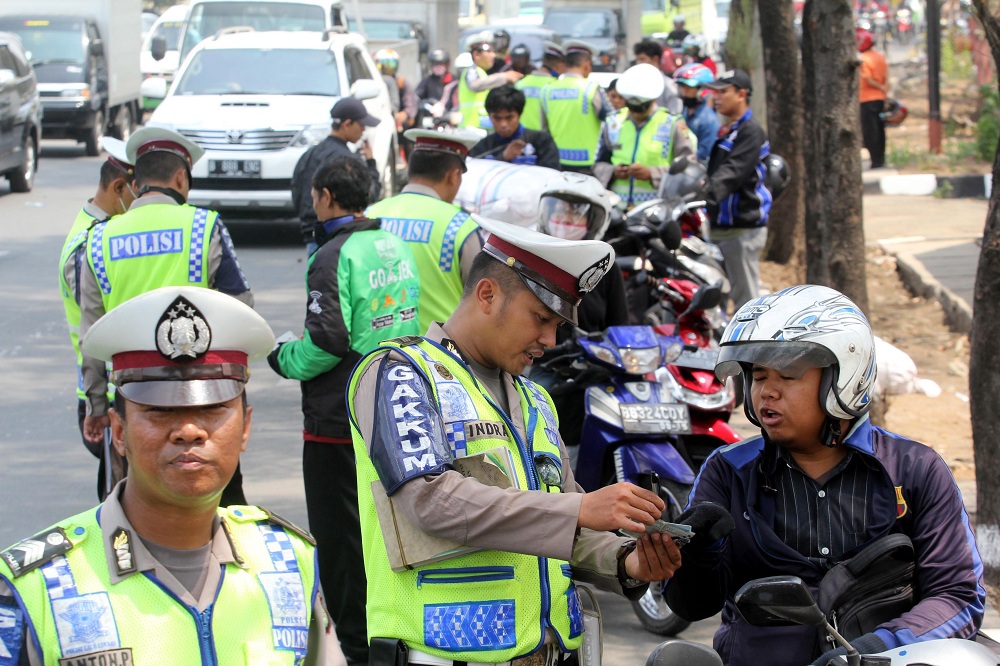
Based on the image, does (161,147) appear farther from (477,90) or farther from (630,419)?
(477,90)

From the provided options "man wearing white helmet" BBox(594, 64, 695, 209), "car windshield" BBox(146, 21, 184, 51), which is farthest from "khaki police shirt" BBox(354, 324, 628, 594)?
"car windshield" BBox(146, 21, 184, 51)

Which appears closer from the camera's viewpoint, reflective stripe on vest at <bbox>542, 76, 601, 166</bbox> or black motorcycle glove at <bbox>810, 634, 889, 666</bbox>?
black motorcycle glove at <bbox>810, 634, 889, 666</bbox>

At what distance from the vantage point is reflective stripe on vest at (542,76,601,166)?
1238 cm

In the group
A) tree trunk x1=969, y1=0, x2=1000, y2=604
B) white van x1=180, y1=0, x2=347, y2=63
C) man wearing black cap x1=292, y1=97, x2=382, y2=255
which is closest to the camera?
tree trunk x1=969, y1=0, x2=1000, y2=604

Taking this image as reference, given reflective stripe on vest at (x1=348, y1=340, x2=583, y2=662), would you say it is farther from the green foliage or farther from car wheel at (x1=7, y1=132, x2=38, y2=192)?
the green foliage

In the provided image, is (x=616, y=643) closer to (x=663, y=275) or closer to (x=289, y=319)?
(x=663, y=275)

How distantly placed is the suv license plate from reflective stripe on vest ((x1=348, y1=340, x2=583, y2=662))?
1135 centimetres

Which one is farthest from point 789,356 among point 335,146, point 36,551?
point 335,146

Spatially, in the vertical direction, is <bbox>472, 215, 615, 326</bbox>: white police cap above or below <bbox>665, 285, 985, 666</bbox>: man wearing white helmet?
above

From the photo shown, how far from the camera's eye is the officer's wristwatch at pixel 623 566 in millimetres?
3043

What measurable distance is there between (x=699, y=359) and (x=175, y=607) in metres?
4.16

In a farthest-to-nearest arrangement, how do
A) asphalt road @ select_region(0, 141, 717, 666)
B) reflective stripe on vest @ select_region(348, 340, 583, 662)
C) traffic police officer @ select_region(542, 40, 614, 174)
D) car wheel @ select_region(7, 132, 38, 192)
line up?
car wheel @ select_region(7, 132, 38, 192), traffic police officer @ select_region(542, 40, 614, 174), asphalt road @ select_region(0, 141, 717, 666), reflective stripe on vest @ select_region(348, 340, 583, 662)

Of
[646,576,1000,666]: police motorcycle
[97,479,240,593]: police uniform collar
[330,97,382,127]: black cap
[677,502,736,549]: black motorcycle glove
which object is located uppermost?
[330,97,382,127]: black cap

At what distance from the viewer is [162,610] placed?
232cm
